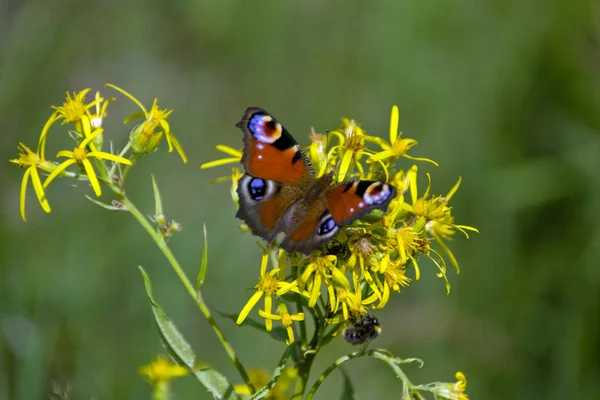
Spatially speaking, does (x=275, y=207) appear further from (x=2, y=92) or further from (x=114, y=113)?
(x=114, y=113)

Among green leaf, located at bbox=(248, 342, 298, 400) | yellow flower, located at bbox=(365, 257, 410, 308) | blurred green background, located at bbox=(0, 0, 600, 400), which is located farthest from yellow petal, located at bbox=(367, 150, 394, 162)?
blurred green background, located at bbox=(0, 0, 600, 400)

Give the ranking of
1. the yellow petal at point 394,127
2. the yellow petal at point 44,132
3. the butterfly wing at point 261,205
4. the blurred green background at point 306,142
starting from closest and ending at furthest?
1. the butterfly wing at point 261,205
2. the yellow petal at point 44,132
3. the yellow petal at point 394,127
4. the blurred green background at point 306,142

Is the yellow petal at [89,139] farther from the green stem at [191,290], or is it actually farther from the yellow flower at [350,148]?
the yellow flower at [350,148]

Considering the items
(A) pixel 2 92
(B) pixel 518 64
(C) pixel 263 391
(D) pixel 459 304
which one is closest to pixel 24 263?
(A) pixel 2 92

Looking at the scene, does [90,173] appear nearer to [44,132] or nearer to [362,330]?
[44,132]

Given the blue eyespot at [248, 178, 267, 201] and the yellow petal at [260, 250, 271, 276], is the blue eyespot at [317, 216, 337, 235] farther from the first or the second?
the blue eyespot at [248, 178, 267, 201]

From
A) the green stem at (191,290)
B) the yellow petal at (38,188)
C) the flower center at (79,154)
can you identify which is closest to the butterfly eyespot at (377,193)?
the green stem at (191,290)
